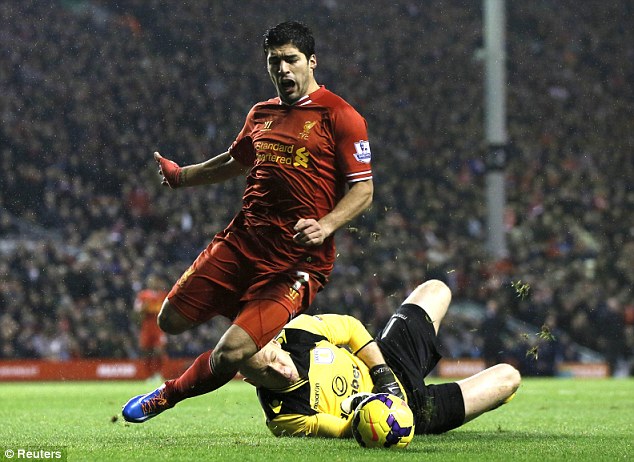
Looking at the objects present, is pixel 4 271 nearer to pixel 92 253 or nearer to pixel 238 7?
pixel 92 253

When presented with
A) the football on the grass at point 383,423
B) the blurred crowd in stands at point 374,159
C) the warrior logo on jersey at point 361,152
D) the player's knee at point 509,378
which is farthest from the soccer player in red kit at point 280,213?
the blurred crowd in stands at point 374,159

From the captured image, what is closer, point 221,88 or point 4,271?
point 4,271

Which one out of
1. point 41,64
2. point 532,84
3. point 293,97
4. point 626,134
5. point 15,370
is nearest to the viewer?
point 293,97

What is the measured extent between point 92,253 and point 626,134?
13783 mm

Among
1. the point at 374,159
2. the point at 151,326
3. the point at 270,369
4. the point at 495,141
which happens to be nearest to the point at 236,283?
the point at 270,369

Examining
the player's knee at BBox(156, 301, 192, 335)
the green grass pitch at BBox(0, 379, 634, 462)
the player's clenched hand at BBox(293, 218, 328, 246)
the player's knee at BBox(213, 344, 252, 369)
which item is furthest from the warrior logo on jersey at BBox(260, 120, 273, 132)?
the green grass pitch at BBox(0, 379, 634, 462)

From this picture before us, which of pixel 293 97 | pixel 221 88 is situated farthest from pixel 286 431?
pixel 221 88

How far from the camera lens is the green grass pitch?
5434 mm

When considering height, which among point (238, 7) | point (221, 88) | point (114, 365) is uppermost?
point (238, 7)

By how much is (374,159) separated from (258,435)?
1691 cm

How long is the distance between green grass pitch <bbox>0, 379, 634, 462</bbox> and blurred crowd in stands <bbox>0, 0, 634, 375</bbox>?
7.39m

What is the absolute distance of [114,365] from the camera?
61.6ft

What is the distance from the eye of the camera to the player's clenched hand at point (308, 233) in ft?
18.5

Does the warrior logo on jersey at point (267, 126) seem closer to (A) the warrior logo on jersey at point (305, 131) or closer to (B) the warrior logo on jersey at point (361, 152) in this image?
(A) the warrior logo on jersey at point (305, 131)
